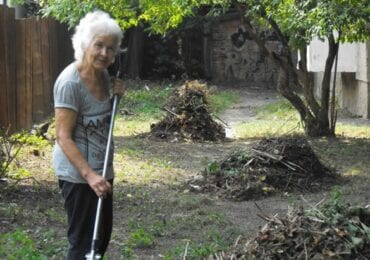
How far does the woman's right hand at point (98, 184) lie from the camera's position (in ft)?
14.6

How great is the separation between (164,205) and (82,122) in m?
4.12

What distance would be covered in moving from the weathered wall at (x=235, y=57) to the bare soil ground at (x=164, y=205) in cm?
1824

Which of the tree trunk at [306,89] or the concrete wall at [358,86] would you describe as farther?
the concrete wall at [358,86]

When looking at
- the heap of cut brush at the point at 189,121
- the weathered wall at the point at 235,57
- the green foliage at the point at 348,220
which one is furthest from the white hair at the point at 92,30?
the weathered wall at the point at 235,57

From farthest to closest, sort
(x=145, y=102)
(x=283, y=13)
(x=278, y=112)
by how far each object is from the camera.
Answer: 1. (x=145, y=102)
2. (x=278, y=112)
3. (x=283, y=13)

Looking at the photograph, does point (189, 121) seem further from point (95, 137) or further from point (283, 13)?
point (95, 137)

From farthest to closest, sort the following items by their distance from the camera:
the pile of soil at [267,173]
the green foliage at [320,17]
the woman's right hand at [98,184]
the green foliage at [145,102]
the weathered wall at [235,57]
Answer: the weathered wall at [235,57] < the green foliage at [145,102] < the green foliage at [320,17] < the pile of soil at [267,173] < the woman's right hand at [98,184]

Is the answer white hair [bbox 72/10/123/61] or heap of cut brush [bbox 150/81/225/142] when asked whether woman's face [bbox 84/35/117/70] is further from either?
heap of cut brush [bbox 150/81/225/142]

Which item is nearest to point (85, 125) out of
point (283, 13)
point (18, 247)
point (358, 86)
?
point (18, 247)

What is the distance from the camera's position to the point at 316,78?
2355cm

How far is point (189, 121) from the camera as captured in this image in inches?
571

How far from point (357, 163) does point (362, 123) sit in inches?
218

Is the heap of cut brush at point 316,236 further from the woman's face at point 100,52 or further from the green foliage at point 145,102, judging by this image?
the green foliage at point 145,102

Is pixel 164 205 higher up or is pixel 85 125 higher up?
pixel 85 125
